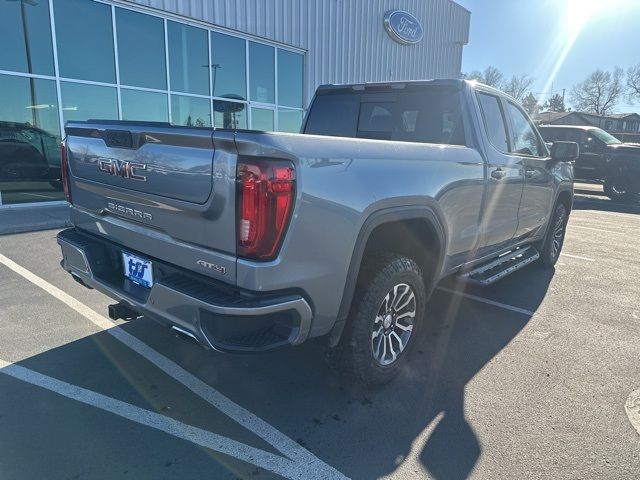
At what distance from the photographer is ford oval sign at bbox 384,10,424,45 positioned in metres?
15.9

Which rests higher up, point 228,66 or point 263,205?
point 228,66

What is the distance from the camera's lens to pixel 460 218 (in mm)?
3434

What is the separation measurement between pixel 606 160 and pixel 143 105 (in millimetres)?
13145

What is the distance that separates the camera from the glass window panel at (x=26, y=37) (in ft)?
27.7

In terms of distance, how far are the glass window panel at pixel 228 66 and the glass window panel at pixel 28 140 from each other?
377cm

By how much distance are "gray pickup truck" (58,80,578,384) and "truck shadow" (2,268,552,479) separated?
23cm

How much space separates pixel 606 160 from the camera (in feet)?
45.4

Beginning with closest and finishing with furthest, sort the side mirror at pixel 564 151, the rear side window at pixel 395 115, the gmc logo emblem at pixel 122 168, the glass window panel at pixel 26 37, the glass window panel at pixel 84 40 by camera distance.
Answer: the gmc logo emblem at pixel 122 168 < the rear side window at pixel 395 115 < the side mirror at pixel 564 151 < the glass window panel at pixel 26 37 < the glass window panel at pixel 84 40

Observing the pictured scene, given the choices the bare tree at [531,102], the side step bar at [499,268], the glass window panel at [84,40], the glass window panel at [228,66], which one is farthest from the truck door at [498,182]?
the bare tree at [531,102]

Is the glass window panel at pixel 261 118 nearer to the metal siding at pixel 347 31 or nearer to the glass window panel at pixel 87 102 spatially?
the metal siding at pixel 347 31

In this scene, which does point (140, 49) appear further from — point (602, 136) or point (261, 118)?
point (602, 136)

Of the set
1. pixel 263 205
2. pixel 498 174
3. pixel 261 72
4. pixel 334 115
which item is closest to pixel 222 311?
pixel 263 205

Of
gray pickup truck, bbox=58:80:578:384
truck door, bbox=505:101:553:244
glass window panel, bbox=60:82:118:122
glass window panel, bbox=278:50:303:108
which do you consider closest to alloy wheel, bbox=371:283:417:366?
gray pickup truck, bbox=58:80:578:384

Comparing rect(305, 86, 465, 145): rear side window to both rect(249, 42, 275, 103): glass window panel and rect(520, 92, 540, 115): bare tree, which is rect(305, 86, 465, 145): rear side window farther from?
rect(520, 92, 540, 115): bare tree
